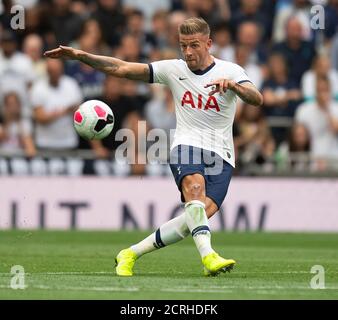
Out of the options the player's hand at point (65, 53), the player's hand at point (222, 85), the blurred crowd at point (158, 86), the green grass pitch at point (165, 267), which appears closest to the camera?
the green grass pitch at point (165, 267)

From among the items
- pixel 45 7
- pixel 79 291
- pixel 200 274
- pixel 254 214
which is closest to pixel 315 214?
pixel 254 214

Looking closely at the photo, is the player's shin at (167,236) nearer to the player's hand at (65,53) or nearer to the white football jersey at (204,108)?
the white football jersey at (204,108)

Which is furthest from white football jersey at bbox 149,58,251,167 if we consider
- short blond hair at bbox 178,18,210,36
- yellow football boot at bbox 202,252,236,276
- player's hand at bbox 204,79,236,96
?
yellow football boot at bbox 202,252,236,276

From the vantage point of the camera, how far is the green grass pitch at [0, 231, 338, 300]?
9.66 meters

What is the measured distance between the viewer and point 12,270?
11.9 meters

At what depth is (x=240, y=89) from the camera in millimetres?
11148

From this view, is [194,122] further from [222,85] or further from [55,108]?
[55,108]

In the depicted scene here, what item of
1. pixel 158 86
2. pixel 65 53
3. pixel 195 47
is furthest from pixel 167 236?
pixel 158 86

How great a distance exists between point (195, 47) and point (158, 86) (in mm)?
9357

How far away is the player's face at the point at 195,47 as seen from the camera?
11.5m

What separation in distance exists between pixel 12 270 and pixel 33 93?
895 cm

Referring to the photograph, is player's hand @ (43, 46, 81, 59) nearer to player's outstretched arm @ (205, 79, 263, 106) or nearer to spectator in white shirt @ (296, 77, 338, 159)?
player's outstretched arm @ (205, 79, 263, 106)

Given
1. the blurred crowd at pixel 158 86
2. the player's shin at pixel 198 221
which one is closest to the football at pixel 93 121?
the player's shin at pixel 198 221

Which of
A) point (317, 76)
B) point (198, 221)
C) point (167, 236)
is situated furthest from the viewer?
point (317, 76)
